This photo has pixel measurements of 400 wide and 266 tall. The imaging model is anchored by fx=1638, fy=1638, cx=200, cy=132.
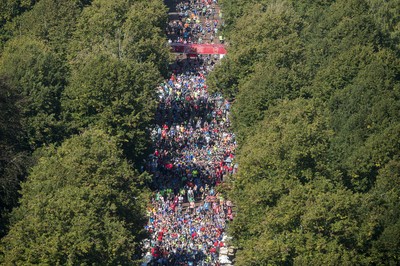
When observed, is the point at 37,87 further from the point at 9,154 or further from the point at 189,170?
the point at 9,154

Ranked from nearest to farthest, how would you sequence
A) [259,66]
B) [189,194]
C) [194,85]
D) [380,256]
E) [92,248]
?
[92,248] < [380,256] < [189,194] < [259,66] < [194,85]

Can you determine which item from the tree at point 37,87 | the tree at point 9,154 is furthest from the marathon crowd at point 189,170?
the tree at point 9,154

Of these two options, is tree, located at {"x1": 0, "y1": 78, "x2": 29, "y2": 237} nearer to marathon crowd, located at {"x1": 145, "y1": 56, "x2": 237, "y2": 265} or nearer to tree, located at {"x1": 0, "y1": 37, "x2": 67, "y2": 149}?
tree, located at {"x1": 0, "y1": 37, "x2": 67, "y2": 149}

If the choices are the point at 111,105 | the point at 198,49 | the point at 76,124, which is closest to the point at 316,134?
the point at 111,105

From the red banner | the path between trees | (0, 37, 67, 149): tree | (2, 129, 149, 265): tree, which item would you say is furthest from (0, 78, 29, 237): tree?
the red banner

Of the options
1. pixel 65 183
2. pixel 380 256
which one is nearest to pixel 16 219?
pixel 65 183

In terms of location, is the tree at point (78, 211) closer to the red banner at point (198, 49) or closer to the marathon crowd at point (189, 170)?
the marathon crowd at point (189, 170)

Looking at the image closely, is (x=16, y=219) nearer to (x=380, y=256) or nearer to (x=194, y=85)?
(x=380, y=256)
